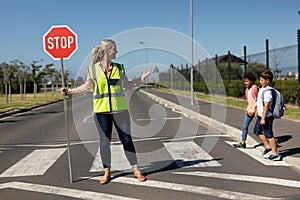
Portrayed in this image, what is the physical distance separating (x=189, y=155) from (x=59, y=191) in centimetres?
306

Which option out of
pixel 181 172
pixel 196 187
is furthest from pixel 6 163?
pixel 196 187

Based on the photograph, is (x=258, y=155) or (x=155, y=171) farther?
(x=258, y=155)

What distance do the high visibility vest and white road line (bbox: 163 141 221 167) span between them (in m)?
1.85

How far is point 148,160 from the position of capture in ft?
24.4

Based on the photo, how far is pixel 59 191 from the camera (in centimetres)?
546

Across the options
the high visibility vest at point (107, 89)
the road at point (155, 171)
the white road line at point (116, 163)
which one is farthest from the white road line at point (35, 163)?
the high visibility vest at point (107, 89)

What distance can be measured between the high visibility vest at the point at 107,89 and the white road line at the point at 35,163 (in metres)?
1.73

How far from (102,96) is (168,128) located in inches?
271

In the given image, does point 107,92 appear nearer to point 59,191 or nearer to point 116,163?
point 59,191

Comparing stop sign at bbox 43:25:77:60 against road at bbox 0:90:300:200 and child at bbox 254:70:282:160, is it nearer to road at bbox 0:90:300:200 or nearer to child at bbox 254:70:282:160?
road at bbox 0:90:300:200

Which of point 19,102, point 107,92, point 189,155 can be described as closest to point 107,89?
point 107,92

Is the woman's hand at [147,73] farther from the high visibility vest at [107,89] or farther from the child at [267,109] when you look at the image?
the child at [267,109]

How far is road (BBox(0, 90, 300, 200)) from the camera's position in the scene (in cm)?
529

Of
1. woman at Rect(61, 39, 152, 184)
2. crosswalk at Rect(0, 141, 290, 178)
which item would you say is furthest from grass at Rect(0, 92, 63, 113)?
woman at Rect(61, 39, 152, 184)
